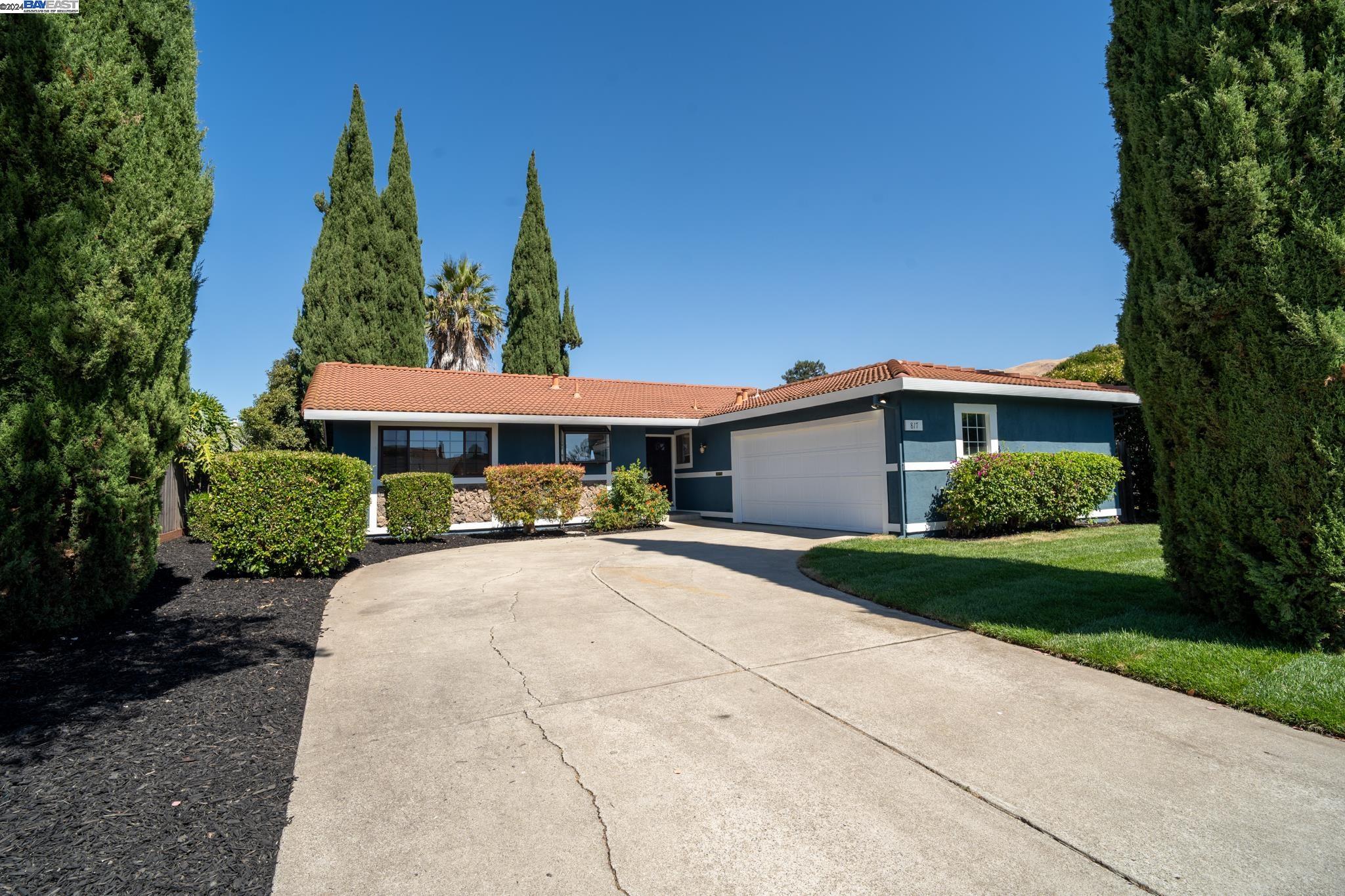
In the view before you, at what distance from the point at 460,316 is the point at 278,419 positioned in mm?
12162

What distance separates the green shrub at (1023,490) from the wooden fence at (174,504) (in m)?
14.1

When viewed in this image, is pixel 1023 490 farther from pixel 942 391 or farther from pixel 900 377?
pixel 900 377

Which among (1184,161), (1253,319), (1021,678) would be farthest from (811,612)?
(1184,161)

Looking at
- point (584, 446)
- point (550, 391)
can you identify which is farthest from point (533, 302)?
point (584, 446)

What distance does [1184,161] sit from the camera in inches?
181

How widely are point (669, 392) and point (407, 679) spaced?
57.2 feet

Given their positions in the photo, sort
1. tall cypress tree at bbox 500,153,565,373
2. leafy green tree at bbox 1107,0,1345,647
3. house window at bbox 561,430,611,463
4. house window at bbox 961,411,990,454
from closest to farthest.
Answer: leafy green tree at bbox 1107,0,1345,647 → house window at bbox 961,411,990,454 → house window at bbox 561,430,611,463 → tall cypress tree at bbox 500,153,565,373

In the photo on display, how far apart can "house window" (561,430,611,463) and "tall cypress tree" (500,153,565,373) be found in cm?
1239

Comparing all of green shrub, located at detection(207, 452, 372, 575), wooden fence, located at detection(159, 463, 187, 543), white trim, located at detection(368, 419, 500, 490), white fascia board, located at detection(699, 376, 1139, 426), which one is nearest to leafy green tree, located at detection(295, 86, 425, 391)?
white trim, located at detection(368, 419, 500, 490)

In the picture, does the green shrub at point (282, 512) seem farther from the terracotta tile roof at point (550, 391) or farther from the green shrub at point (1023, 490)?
the green shrub at point (1023, 490)

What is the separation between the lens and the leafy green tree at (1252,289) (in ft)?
13.6

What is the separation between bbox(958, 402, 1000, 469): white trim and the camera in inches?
487

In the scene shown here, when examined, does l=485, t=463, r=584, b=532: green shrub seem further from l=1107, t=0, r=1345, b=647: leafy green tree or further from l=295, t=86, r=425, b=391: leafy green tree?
l=295, t=86, r=425, b=391: leafy green tree

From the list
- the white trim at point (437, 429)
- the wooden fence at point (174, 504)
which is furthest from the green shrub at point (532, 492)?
the wooden fence at point (174, 504)
